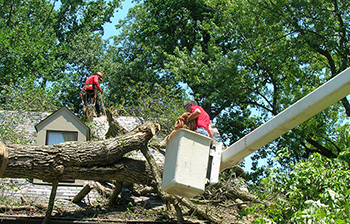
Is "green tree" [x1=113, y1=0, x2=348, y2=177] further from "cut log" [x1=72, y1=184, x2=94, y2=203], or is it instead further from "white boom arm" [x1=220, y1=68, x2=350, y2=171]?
"white boom arm" [x1=220, y1=68, x2=350, y2=171]

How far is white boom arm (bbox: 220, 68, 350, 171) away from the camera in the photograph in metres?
5.04

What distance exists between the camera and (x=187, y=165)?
19.5 ft

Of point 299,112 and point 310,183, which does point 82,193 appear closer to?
point 310,183

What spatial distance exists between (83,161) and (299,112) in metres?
5.62

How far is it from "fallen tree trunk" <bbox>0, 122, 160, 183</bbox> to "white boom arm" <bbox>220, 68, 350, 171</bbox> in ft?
14.5

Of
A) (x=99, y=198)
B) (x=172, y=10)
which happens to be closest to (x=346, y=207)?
(x=99, y=198)

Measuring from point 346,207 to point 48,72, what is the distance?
22.2 m

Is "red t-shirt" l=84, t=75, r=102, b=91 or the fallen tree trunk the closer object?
the fallen tree trunk

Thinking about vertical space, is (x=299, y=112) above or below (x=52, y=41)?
below

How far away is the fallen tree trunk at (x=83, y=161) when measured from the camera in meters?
9.34

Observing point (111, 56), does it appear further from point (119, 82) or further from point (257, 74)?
point (257, 74)

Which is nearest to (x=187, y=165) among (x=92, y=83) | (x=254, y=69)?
(x=92, y=83)

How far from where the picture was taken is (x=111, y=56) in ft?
89.2

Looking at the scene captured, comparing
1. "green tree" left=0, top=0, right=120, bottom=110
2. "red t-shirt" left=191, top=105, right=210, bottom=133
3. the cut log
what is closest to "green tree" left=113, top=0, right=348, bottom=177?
"green tree" left=0, top=0, right=120, bottom=110
